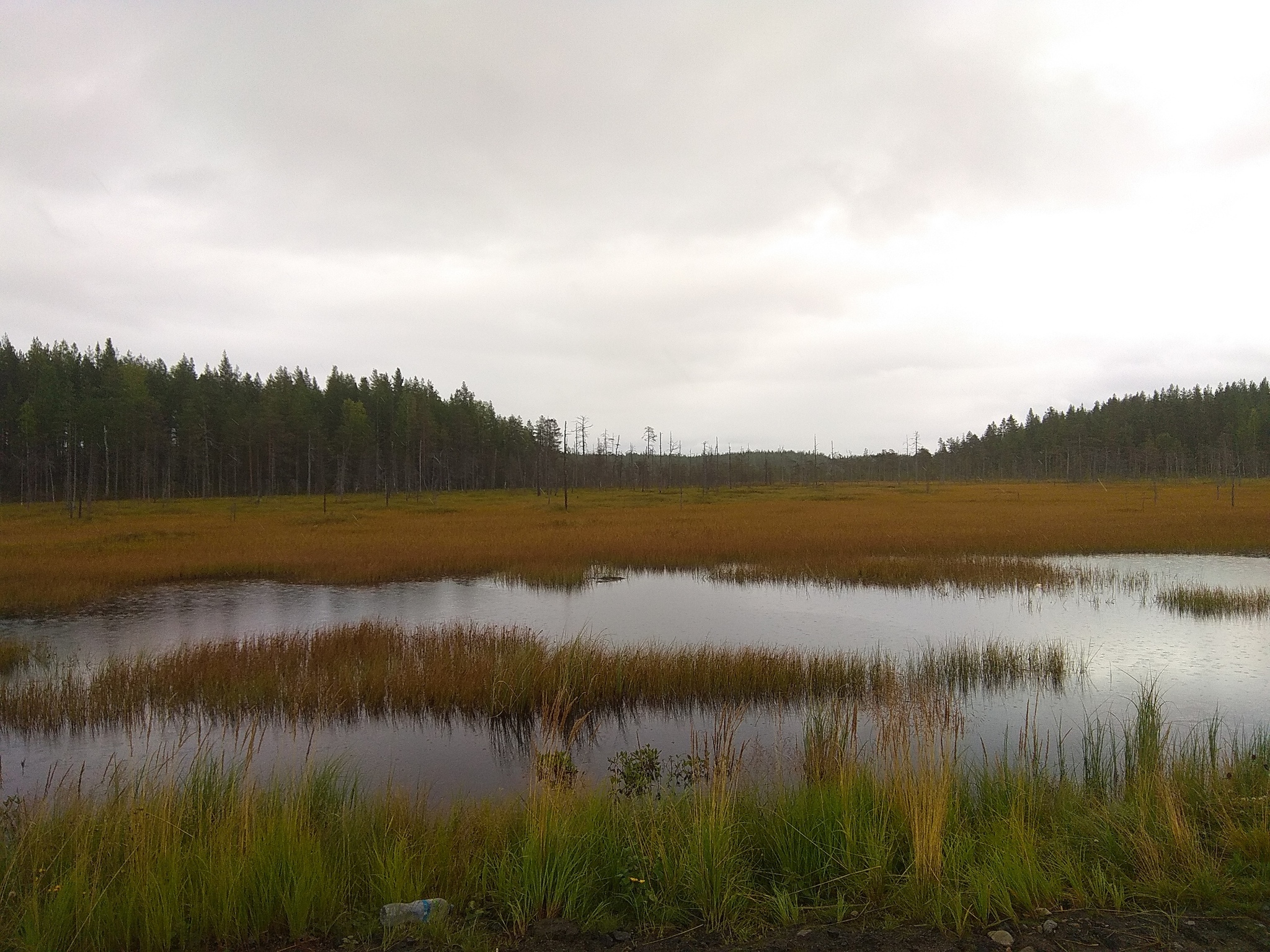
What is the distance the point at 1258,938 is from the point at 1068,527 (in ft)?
124

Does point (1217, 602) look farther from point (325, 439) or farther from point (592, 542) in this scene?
point (325, 439)

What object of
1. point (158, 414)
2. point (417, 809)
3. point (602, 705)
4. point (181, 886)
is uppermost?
point (158, 414)

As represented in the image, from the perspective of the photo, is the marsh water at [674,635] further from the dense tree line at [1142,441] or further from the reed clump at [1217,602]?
the dense tree line at [1142,441]

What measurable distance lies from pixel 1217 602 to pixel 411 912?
21.8 m

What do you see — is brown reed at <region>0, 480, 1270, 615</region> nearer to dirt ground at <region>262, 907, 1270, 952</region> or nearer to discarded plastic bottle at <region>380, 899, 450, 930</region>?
dirt ground at <region>262, 907, 1270, 952</region>

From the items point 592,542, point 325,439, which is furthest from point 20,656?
point 325,439

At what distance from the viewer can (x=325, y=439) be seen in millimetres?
85625

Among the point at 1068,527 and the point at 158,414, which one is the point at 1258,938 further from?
the point at 158,414

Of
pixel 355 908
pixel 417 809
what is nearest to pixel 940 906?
pixel 355 908

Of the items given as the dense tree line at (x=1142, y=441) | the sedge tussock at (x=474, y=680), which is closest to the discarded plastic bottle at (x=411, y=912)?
the sedge tussock at (x=474, y=680)

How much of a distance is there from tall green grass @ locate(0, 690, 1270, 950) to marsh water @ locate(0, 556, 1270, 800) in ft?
3.30

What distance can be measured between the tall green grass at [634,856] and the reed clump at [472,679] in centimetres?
473

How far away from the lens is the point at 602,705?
38.0 ft

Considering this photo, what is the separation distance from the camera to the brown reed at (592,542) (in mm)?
25250
